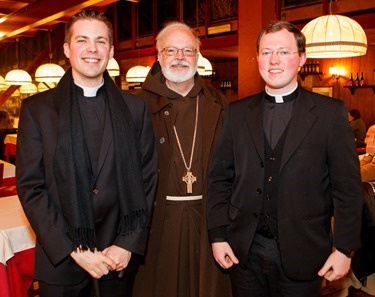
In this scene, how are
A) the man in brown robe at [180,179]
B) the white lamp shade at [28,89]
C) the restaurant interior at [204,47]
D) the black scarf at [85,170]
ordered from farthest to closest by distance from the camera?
the white lamp shade at [28,89], the restaurant interior at [204,47], the man in brown robe at [180,179], the black scarf at [85,170]

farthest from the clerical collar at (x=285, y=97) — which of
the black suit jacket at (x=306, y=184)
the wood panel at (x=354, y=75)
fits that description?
the wood panel at (x=354, y=75)

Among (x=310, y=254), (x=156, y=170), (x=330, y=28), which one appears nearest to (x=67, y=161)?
(x=156, y=170)

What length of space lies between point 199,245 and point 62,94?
4.09ft

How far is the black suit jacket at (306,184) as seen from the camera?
1.73 m

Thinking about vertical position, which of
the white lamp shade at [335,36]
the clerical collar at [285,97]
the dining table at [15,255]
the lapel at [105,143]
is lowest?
the dining table at [15,255]

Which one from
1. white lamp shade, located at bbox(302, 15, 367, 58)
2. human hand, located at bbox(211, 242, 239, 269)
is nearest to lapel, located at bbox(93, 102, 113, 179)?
human hand, located at bbox(211, 242, 239, 269)

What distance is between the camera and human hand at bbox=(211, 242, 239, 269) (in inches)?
76.3

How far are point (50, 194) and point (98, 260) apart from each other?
0.37m

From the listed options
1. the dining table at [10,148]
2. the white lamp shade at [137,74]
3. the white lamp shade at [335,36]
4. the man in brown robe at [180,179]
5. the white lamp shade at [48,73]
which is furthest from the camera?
the dining table at [10,148]

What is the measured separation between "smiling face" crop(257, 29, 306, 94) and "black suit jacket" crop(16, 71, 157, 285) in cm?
77

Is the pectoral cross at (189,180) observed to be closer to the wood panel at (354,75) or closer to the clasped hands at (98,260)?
the clasped hands at (98,260)

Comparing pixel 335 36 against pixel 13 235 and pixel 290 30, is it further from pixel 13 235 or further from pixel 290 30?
pixel 13 235

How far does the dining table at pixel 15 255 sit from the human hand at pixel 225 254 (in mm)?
1320

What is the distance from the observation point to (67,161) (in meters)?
1.73
